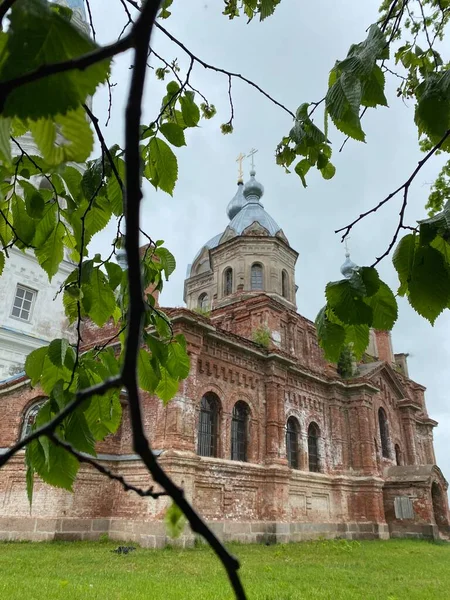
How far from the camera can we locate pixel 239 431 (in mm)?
14312

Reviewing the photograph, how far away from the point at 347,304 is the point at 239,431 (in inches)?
519

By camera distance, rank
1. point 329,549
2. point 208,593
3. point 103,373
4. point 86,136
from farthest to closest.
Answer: point 329,549 → point 208,593 → point 103,373 → point 86,136

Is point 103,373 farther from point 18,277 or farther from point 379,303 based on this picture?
point 18,277

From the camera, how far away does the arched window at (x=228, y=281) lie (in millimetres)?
21109

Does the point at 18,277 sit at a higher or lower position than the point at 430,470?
higher

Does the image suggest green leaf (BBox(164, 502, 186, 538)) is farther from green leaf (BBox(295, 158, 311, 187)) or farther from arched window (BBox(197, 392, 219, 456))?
arched window (BBox(197, 392, 219, 456))

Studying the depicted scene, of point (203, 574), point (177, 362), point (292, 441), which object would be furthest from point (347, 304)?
point (292, 441)

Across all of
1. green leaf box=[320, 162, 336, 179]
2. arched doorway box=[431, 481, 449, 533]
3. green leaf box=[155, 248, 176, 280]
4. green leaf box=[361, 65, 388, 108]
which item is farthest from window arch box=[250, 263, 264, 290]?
green leaf box=[361, 65, 388, 108]

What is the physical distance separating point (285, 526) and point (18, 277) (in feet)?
40.0

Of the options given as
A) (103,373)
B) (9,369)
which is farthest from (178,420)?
(103,373)

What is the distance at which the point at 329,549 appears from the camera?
12.8 meters

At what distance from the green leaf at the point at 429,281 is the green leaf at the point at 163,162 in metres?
1.03

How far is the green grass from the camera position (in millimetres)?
6137

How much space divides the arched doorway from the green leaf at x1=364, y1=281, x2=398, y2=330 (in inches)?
808
